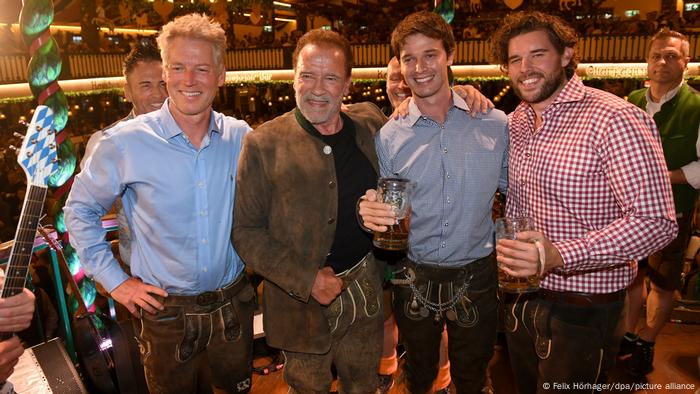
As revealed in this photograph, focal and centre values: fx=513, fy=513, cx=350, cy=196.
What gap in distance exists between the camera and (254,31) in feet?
97.1

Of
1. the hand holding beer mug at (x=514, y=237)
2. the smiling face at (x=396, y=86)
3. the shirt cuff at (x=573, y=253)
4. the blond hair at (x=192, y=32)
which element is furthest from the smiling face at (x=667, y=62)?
the blond hair at (x=192, y=32)

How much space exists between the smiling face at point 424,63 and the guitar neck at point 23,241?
5.23 feet

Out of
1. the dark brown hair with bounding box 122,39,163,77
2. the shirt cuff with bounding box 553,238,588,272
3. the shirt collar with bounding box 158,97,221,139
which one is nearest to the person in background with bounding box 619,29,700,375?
the shirt cuff with bounding box 553,238,588,272

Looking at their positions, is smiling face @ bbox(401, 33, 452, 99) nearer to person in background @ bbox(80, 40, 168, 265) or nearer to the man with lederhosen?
the man with lederhosen

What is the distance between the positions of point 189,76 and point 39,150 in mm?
651

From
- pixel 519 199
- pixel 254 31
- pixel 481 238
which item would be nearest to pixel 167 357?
pixel 481 238

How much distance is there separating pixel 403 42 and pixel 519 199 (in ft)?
2.92

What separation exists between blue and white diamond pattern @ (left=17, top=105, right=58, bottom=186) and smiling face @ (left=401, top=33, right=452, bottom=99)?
1511 mm

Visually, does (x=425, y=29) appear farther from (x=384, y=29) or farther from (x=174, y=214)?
(x=384, y=29)

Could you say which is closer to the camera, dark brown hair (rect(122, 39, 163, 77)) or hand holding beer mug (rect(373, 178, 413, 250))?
hand holding beer mug (rect(373, 178, 413, 250))

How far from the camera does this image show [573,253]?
6.08 feet

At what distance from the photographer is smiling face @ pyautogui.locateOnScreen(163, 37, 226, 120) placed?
86.7 inches

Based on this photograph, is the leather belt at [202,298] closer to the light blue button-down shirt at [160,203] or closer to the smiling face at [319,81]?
the light blue button-down shirt at [160,203]

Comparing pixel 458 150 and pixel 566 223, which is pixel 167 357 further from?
pixel 566 223
